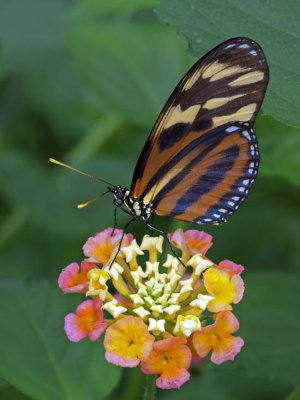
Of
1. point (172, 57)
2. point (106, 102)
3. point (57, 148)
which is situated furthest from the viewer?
point (57, 148)

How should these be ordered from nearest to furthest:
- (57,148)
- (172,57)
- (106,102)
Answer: (106,102), (172,57), (57,148)

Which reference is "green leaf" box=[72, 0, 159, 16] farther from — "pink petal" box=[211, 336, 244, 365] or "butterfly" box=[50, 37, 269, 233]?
"pink petal" box=[211, 336, 244, 365]

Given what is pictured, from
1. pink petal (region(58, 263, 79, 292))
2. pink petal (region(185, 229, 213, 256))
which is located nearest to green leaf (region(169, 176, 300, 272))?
pink petal (region(185, 229, 213, 256))

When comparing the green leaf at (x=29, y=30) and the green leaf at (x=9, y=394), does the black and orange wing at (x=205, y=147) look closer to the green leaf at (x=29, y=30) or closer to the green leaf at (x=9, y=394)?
the green leaf at (x=9, y=394)

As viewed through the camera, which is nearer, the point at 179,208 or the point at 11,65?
the point at 179,208

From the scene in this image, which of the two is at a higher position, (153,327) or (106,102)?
(153,327)

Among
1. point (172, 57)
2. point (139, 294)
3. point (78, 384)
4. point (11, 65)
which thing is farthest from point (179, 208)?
point (11, 65)

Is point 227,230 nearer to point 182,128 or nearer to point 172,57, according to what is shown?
point 172,57

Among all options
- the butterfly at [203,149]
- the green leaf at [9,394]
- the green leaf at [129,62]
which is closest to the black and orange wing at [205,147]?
the butterfly at [203,149]
